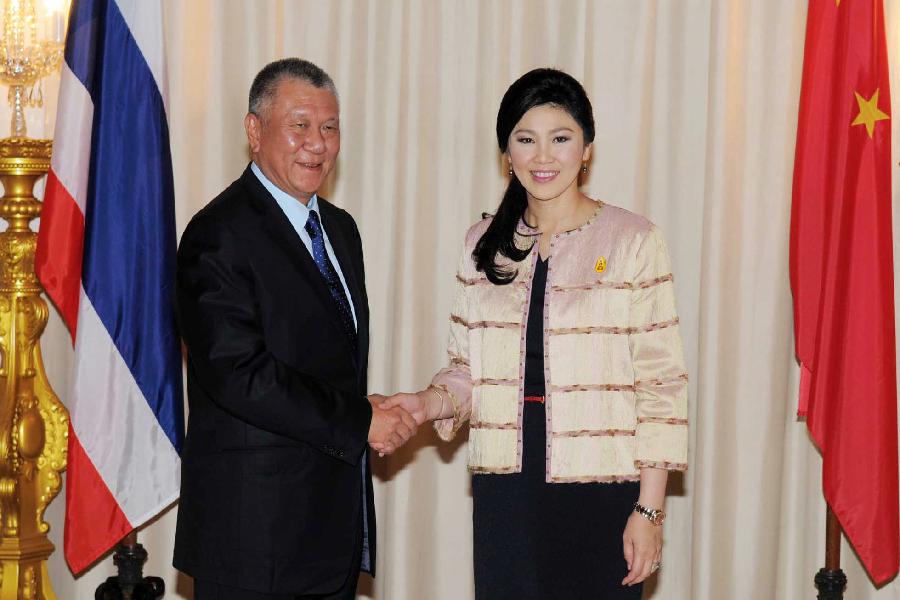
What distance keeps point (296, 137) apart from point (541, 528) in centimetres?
121

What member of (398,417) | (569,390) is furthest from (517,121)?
(398,417)

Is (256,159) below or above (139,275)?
above

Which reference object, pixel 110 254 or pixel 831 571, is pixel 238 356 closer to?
pixel 110 254

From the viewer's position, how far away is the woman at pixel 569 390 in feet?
9.02

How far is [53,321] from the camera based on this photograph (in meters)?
4.54

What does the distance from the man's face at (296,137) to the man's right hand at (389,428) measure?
0.63 m

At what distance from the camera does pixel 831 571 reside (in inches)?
158

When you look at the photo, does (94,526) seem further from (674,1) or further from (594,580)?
(674,1)

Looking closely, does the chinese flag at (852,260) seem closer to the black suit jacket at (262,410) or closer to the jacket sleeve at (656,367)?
the jacket sleeve at (656,367)

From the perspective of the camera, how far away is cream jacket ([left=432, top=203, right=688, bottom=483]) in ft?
9.04

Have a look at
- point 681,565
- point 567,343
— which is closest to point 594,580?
point 567,343

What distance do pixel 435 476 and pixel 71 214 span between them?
1.76 metres

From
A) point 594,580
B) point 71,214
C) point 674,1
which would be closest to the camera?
point 594,580

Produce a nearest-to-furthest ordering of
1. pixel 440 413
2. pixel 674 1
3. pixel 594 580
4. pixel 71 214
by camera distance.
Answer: pixel 594 580
pixel 440 413
pixel 71 214
pixel 674 1
